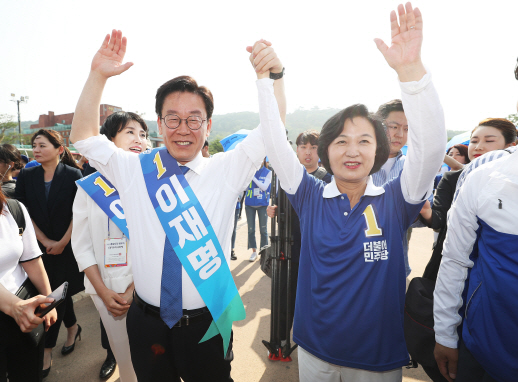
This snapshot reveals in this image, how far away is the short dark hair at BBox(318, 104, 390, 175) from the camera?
4.85 feet

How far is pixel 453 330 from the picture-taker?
4.12 feet

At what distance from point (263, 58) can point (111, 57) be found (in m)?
0.83

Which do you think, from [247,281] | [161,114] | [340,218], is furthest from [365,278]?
[247,281]

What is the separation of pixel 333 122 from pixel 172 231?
106 centimetres

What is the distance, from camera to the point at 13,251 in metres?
1.67

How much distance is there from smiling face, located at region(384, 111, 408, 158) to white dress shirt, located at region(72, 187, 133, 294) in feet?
7.40

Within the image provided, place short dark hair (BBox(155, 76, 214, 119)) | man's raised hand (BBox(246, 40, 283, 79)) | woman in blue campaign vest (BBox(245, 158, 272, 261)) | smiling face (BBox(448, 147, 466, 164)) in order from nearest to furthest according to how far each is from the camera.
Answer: man's raised hand (BBox(246, 40, 283, 79)), short dark hair (BBox(155, 76, 214, 119)), smiling face (BBox(448, 147, 466, 164)), woman in blue campaign vest (BBox(245, 158, 272, 261))

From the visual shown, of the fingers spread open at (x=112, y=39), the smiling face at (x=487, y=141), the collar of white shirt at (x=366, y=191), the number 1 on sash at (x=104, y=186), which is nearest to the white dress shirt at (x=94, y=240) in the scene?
the number 1 on sash at (x=104, y=186)

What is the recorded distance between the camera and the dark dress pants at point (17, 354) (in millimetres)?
1604

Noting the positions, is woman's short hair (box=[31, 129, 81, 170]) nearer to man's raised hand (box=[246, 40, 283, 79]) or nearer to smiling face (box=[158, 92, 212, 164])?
smiling face (box=[158, 92, 212, 164])

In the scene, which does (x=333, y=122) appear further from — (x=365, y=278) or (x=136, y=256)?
(x=136, y=256)

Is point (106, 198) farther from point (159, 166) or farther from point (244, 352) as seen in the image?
point (244, 352)

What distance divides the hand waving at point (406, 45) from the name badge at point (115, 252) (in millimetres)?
1941

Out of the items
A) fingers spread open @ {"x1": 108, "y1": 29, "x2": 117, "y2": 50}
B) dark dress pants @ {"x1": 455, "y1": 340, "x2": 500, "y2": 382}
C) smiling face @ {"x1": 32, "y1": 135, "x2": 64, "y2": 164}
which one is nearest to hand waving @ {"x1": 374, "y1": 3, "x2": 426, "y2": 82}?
dark dress pants @ {"x1": 455, "y1": 340, "x2": 500, "y2": 382}
